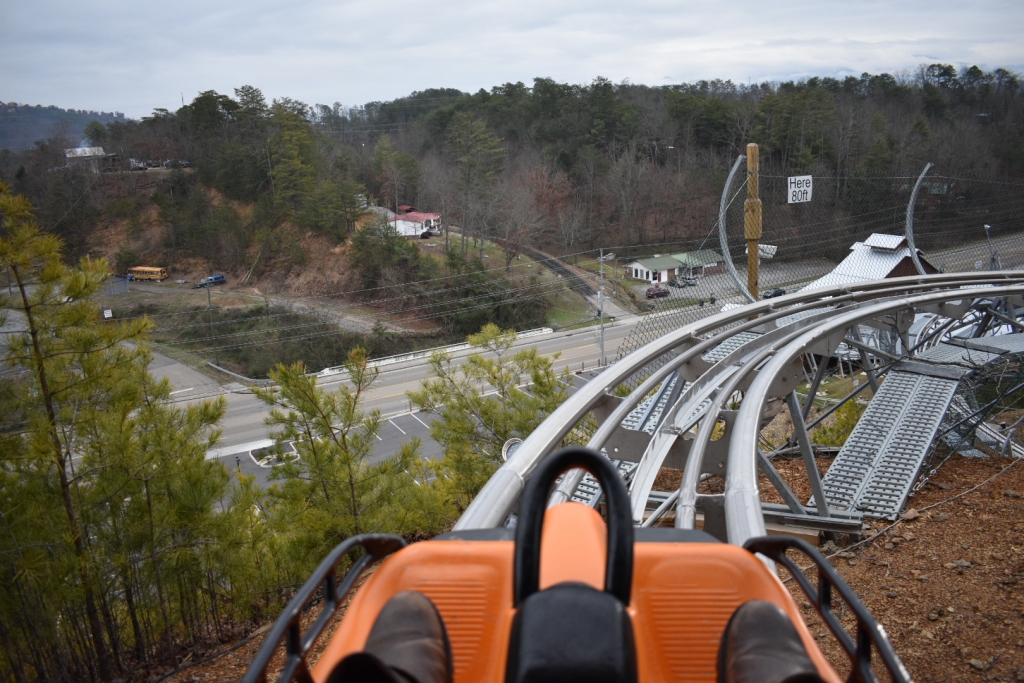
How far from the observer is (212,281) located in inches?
1168

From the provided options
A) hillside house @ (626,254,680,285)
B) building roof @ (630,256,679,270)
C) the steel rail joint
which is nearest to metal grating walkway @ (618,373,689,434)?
the steel rail joint

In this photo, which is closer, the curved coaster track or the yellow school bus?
the curved coaster track

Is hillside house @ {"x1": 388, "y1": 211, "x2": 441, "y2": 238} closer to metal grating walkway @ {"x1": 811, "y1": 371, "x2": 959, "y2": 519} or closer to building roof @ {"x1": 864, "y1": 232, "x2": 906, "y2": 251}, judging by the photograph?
building roof @ {"x1": 864, "y1": 232, "x2": 906, "y2": 251}

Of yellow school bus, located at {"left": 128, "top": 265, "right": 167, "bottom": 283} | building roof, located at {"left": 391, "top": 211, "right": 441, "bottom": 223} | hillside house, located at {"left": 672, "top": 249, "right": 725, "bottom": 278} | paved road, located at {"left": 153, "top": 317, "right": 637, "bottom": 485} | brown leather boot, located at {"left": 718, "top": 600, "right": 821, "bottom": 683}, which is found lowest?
paved road, located at {"left": 153, "top": 317, "right": 637, "bottom": 485}

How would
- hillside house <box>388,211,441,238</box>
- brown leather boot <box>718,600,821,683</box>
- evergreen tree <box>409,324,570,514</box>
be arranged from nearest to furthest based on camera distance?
1. brown leather boot <box>718,600,821,683</box>
2. evergreen tree <box>409,324,570,514</box>
3. hillside house <box>388,211,441,238</box>

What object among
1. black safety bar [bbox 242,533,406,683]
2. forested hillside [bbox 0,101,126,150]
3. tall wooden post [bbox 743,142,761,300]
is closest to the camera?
black safety bar [bbox 242,533,406,683]

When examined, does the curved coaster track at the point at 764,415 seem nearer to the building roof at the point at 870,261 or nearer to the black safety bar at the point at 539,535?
the black safety bar at the point at 539,535

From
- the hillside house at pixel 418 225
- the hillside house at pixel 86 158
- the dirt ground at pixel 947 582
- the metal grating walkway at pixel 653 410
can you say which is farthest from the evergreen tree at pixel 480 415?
the hillside house at pixel 86 158

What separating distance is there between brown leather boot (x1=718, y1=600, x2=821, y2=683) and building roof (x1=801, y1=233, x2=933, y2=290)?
9848mm

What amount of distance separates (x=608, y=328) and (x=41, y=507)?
60.9 ft

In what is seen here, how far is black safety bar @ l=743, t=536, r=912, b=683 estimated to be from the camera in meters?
1.07

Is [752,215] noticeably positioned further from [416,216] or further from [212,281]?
[212,281]

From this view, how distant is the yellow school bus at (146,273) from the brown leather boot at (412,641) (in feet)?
104

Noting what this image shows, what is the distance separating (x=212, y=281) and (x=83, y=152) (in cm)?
844
